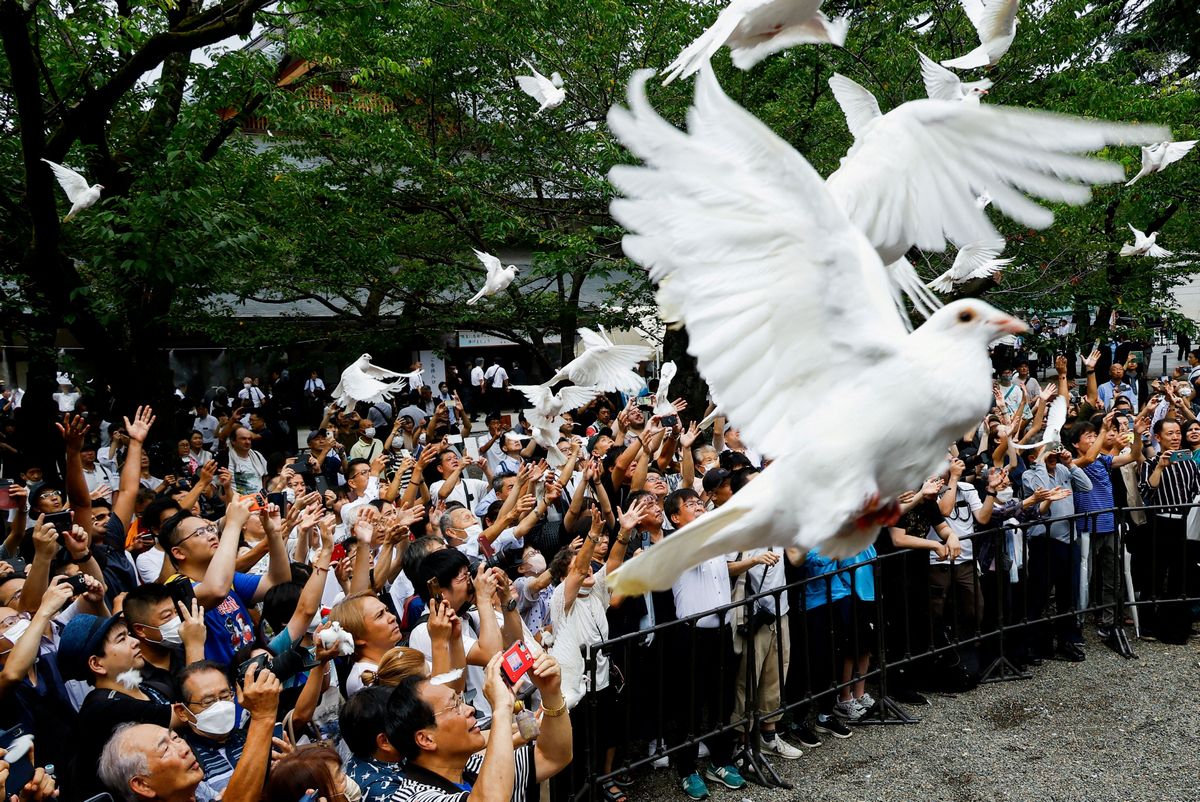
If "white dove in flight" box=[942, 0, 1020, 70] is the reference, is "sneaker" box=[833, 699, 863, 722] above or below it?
below

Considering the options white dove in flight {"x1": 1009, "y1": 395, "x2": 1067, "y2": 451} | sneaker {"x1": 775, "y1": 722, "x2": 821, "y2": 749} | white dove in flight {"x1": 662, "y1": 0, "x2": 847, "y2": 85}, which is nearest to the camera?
white dove in flight {"x1": 662, "y1": 0, "x2": 847, "y2": 85}

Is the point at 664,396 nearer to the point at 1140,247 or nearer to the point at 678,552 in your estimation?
the point at 678,552

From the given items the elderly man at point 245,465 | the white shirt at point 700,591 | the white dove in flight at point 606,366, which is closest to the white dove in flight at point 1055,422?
the white dove in flight at point 606,366

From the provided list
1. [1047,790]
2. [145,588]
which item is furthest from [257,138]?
[1047,790]

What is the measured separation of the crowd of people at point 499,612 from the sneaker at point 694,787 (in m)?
0.01

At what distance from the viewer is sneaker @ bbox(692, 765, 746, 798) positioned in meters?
5.54

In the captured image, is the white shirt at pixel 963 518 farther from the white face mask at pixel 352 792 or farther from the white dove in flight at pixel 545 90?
the white dove in flight at pixel 545 90

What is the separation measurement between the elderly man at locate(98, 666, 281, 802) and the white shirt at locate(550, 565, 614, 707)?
1.84 metres

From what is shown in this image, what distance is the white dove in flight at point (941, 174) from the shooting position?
2.66m

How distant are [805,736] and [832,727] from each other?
9.3 inches

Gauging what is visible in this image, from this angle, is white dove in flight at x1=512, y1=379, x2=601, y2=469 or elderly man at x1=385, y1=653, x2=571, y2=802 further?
white dove in flight at x1=512, y1=379, x2=601, y2=469

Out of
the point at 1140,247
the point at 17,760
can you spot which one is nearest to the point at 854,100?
the point at 17,760

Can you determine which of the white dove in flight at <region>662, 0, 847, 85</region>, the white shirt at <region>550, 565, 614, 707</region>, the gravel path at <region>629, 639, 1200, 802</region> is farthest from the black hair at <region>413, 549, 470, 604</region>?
the white dove in flight at <region>662, 0, 847, 85</region>

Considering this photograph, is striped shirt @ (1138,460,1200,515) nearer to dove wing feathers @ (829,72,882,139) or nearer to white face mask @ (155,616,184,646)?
dove wing feathers @ (829,72,882,139)
